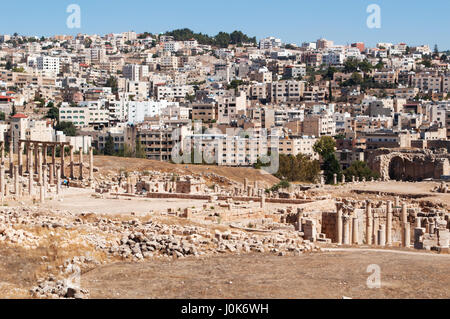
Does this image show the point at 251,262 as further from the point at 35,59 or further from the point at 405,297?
the point at 35,59

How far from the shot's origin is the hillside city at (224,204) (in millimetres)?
22391

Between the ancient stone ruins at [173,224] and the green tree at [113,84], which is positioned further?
the green tree at [113,84]

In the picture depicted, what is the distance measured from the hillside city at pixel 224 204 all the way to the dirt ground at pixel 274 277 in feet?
0.19

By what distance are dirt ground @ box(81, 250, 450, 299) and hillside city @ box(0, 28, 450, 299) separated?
0.06m

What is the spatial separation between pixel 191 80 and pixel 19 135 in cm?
11079

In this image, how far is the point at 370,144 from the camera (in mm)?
97938

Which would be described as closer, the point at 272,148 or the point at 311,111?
the point at 272,148

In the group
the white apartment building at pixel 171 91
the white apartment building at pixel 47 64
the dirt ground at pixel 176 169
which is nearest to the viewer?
the dirt ground at pixel 176 169

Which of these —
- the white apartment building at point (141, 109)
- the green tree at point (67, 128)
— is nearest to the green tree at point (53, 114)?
the green tree at point (67, 128)

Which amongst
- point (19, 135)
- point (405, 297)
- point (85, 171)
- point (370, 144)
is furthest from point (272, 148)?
point (405, 297)

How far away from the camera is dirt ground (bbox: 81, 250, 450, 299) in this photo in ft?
67.6

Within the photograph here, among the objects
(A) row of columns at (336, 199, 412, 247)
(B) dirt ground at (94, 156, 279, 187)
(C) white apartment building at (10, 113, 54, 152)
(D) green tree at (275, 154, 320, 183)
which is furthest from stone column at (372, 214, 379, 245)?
(C) white apartment building at (10, 113, 54, 152)

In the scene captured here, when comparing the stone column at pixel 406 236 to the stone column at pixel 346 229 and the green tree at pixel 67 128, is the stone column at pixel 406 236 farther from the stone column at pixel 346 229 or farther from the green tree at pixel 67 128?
the green tree at pixel 67 128

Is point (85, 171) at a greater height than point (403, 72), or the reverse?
point (403, 72)
